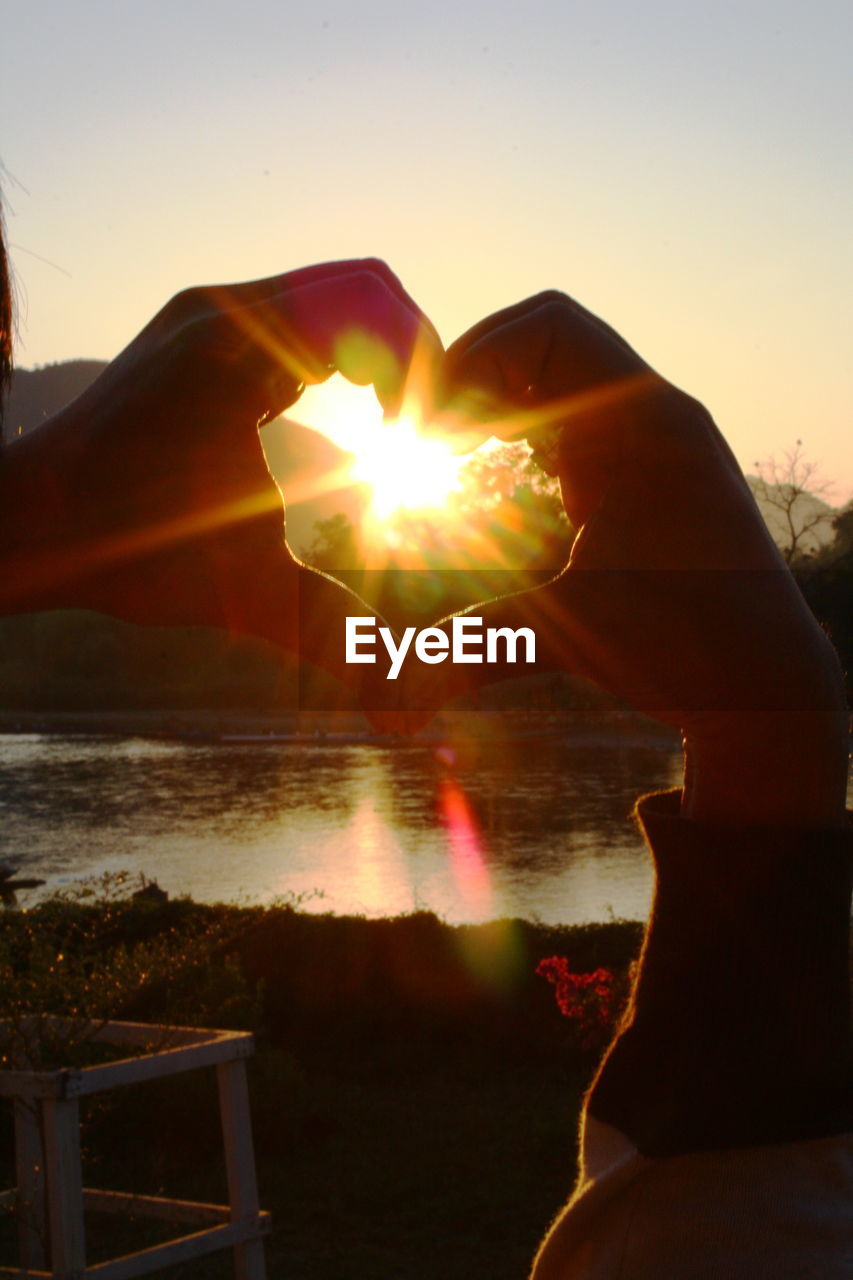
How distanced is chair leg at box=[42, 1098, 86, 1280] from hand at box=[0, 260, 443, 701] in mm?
3760

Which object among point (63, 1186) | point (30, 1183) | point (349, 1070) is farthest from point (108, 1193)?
point (349, 1070)

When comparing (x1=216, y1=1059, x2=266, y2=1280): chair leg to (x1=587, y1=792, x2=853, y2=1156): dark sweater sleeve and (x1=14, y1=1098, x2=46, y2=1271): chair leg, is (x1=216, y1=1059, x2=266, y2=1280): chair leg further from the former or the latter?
(x1=587, y1=792, x2=853, y2=1156): dark sweater sleeve

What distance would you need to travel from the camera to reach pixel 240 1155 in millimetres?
5016

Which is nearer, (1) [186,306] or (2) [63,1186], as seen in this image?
(1) [186,306]

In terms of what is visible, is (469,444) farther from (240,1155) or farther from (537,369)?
Answer: (240,1155)

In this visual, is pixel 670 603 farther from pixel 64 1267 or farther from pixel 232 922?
pixel 232 922

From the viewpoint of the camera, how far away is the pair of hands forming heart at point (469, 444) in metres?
0.84

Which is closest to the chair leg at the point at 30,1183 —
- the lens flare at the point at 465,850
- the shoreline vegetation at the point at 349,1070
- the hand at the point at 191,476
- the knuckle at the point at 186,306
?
the shoreline vegetation at the point at 349,1070

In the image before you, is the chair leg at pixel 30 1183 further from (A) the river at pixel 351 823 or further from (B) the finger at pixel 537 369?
(A) the river at pixel 351 823

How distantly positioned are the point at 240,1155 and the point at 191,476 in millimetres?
4619

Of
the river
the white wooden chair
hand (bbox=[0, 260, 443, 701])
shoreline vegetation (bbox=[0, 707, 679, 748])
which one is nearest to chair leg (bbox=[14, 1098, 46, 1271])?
the white wooden chair

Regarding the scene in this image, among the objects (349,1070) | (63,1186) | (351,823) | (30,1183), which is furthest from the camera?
(351,823)

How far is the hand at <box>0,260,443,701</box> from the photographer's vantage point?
0.92 metres

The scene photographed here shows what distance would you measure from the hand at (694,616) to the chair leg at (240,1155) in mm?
4315
